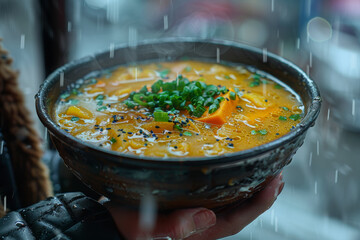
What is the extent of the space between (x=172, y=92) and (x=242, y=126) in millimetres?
356

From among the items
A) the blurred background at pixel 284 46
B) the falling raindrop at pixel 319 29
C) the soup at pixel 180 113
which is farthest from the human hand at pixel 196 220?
the falling raindrop at pixel 319 29

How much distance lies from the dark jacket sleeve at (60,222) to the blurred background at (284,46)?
2.42 ft

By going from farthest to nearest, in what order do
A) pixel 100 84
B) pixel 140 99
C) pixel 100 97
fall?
pixel 100 84 → pixel 100 97 → pixel 140 99

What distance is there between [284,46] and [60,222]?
5.36 meters

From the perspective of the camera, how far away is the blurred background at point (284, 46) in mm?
3585

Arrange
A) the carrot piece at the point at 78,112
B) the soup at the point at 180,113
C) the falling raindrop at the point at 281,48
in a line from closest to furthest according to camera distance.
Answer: the soup at the point at 180,113 → the carrot piece at the point at 78,112 → the falling raindrop at the point at 281,48

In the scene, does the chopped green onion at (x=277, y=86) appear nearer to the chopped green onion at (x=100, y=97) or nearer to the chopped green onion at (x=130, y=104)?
the chopped green onion at (x=130, y=104)

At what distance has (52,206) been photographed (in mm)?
1593

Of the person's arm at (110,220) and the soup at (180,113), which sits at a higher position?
the soup at (180,113)

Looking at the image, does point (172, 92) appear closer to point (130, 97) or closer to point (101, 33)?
point (130, 97)

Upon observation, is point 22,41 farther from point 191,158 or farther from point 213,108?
point 191,158

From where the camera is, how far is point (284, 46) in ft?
20.2

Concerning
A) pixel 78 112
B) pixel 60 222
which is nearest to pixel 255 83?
pixel 78 112

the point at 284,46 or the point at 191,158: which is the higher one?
the point at 191,158
